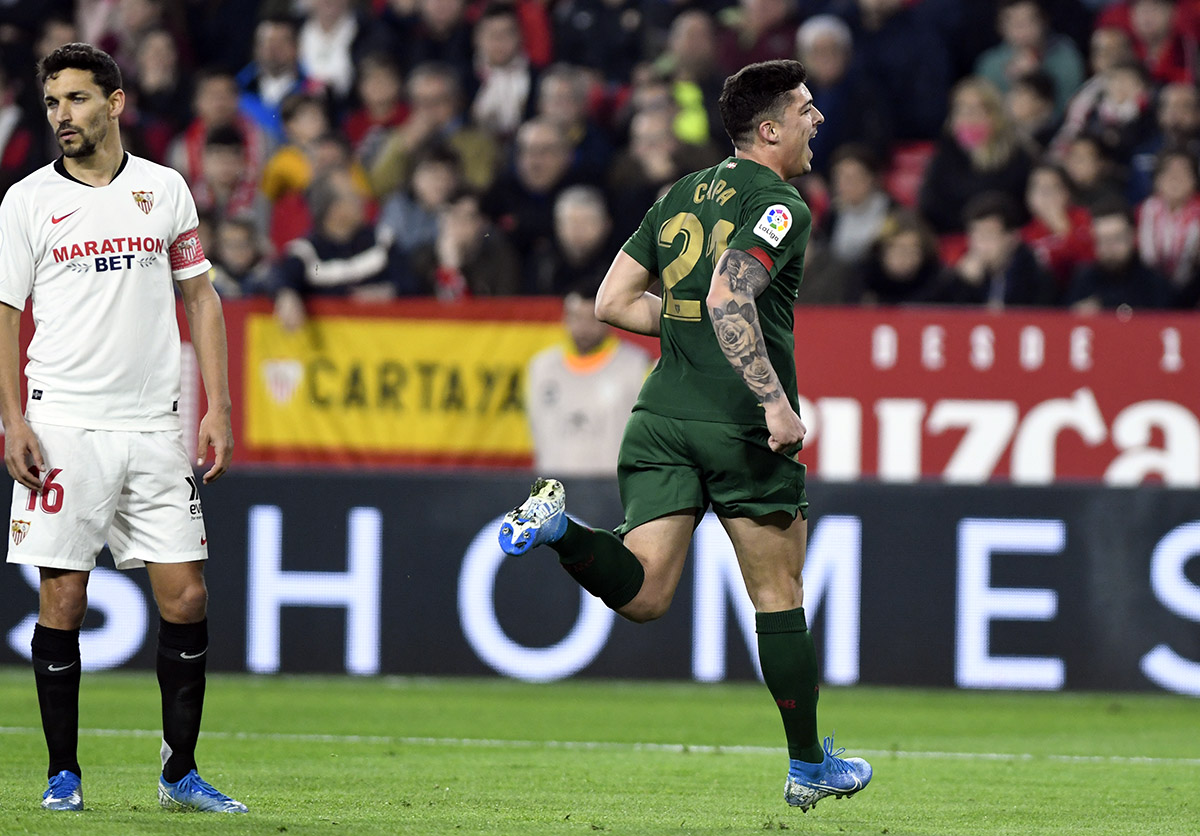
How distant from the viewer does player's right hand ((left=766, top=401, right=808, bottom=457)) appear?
495cm

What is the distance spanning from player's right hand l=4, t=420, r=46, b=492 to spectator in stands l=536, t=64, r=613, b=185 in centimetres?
805

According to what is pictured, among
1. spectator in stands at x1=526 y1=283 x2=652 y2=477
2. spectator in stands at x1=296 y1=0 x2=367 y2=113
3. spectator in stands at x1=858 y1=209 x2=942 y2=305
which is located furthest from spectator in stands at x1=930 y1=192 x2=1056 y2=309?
spectator in stands at x1=296 y1=0 x2=367 y2=113

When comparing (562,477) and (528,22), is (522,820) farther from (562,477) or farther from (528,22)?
(528,22)

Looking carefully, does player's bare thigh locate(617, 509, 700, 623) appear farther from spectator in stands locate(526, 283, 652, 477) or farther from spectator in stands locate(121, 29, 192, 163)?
spectator in stands locate(121, 29, 192, 163)

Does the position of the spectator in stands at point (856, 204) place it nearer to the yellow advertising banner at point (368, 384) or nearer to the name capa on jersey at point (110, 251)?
the yellow advertising banner at point (368, 384)

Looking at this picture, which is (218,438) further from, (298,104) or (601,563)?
(298,104)

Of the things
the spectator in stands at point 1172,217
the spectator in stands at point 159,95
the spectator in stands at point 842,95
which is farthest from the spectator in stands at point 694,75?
the spectator in stands at point 159,95

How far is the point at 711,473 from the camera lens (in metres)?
5.27

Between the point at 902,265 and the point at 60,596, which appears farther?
the point at 902,265

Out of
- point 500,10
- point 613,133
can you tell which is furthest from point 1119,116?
point 500,10

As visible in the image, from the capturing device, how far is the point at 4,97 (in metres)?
14.1

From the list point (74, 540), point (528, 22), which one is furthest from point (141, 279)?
point (528, 22)

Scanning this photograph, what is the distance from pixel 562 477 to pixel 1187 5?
22.1 ft

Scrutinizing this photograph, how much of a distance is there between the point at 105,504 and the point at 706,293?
1.82m
